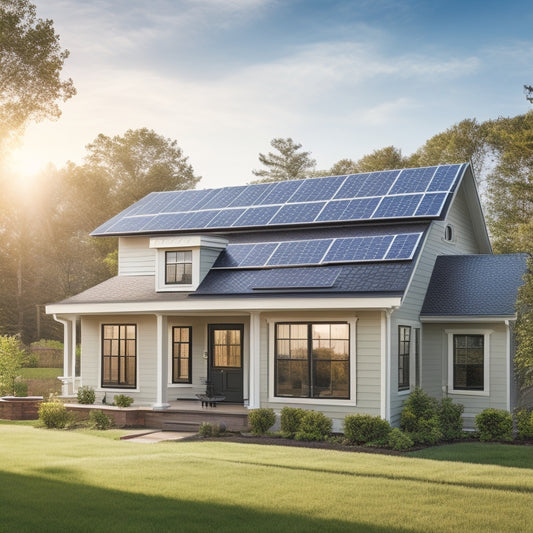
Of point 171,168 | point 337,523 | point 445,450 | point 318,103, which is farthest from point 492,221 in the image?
point 337,523

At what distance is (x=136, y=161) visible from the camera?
53.8 meters

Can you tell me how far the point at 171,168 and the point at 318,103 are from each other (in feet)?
96.1

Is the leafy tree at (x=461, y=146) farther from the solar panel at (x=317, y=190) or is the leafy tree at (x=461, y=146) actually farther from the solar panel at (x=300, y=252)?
the solar panel at (x=300, y=252)

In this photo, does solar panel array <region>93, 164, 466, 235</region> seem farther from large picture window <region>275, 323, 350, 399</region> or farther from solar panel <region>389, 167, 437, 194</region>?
large picture window <region>275, 323, 350, 399</region>

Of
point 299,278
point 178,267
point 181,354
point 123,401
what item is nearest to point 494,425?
point 299,278

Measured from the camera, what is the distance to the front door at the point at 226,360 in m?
20.6

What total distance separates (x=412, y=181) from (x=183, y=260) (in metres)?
6.97

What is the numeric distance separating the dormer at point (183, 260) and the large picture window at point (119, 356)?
1645 millimetres

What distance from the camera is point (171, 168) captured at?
178 feet

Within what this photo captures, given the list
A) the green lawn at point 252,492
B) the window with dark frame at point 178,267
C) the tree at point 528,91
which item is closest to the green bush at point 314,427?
the green lawn at point 252,492

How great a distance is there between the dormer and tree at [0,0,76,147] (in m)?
5.14

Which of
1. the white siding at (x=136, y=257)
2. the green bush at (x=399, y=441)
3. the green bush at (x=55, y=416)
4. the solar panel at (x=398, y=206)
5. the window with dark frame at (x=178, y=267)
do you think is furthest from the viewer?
the white siding at (x=136, y=257)

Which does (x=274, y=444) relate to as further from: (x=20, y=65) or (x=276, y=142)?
(x=276, y=142)

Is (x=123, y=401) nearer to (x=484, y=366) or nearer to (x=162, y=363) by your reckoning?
(x=162, y=363)
